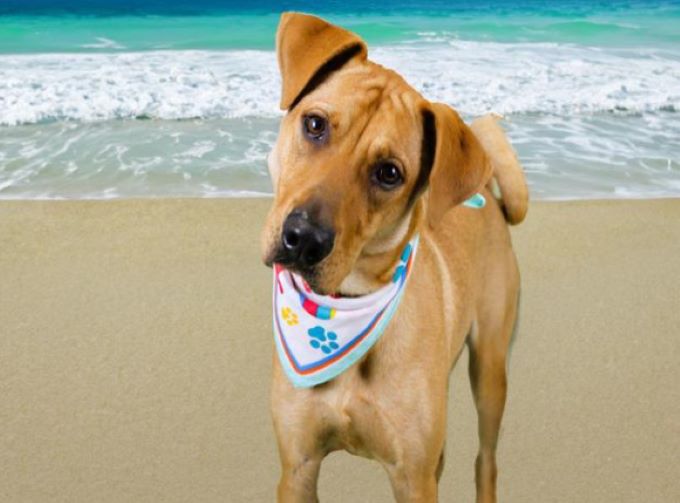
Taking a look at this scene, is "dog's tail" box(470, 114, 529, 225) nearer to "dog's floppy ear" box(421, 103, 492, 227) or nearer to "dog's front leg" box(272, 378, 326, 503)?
"dog's floppy ear" box(421, 103, 492, 227)

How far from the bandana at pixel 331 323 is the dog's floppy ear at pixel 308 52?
0.50 meters

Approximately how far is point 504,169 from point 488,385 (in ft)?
2.54

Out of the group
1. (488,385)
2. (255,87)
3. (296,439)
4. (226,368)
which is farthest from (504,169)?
(255,87)

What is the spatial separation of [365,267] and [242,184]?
3978 millimetres

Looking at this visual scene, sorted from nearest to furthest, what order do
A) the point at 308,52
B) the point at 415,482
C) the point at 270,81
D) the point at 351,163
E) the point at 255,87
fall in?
the point at 351,163 → the point at 308,52 → the point at 415,482 → the point at 255,87 → the point at 270,81

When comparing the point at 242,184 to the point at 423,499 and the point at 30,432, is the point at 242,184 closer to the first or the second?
the point at 30,432

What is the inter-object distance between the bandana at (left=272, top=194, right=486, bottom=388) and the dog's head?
52 mm

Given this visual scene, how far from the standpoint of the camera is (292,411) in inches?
104

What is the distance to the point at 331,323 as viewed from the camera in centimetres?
264

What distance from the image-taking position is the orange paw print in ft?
8.87

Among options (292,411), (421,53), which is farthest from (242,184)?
(421,53)

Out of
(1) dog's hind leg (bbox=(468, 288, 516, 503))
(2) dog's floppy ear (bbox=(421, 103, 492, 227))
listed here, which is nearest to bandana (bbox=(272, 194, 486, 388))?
(2) dog's floppy ear (bbox=(421, 103, 492, 227))

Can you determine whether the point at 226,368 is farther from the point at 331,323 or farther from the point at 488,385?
the point at 331,323

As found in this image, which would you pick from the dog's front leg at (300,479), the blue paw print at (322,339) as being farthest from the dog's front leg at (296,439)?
the blue paw print at (322,339)
